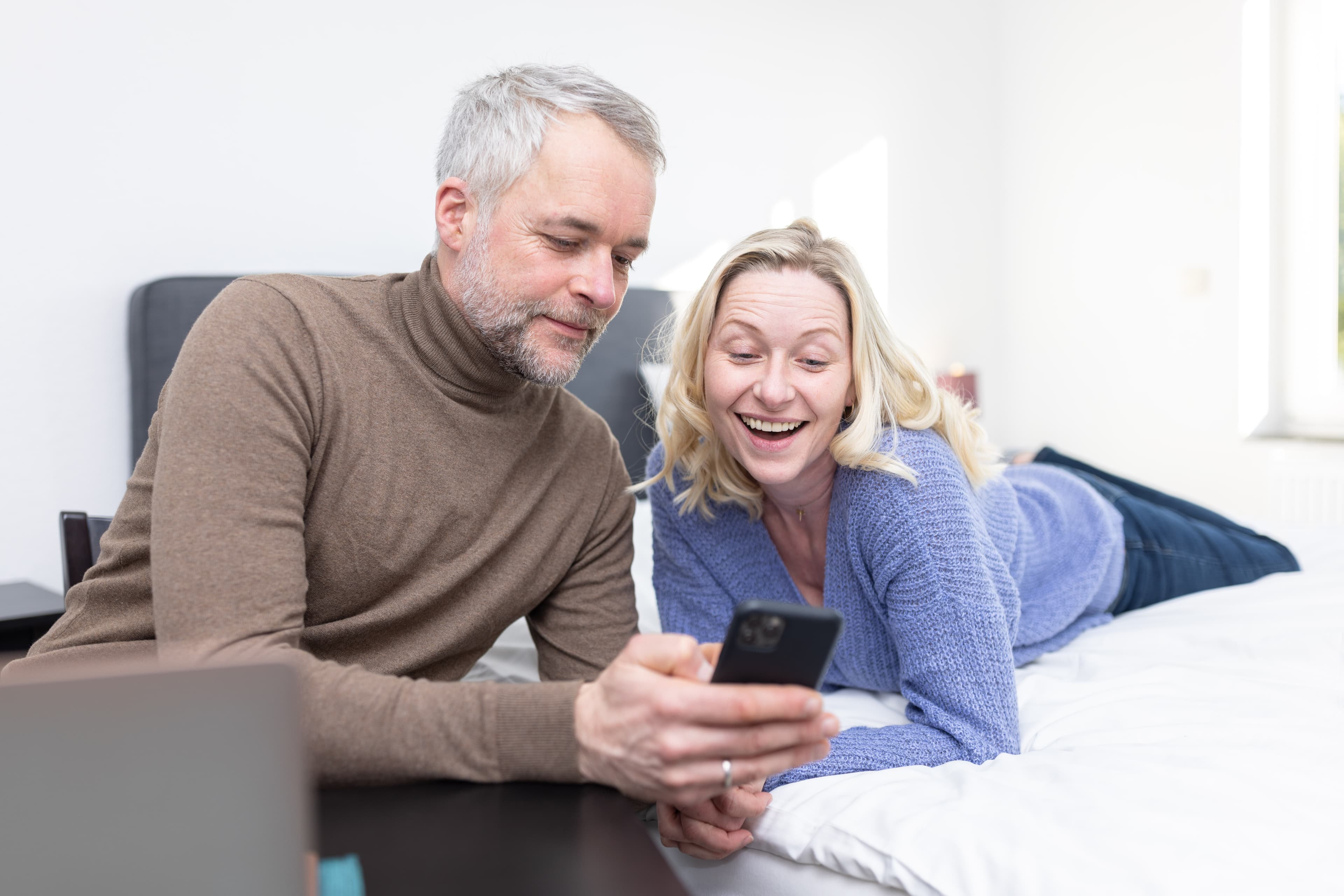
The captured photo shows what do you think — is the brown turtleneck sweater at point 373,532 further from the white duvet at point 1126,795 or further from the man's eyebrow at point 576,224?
the white duvet at point 1126,795

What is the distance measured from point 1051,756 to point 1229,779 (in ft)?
0.59

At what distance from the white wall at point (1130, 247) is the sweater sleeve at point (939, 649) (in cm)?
276

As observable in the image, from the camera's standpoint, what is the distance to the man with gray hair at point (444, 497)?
766mm

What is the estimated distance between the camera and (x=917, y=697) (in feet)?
3.76

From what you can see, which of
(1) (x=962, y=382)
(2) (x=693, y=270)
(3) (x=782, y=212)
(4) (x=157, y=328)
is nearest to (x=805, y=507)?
(4) (x=157, y=328)

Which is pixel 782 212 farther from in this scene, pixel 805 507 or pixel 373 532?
pixel 373 532

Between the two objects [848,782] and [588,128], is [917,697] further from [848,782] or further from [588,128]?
[588,128]

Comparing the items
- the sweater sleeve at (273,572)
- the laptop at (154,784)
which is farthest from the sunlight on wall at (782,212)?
the laptop at (154,784)

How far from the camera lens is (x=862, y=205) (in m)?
3.78

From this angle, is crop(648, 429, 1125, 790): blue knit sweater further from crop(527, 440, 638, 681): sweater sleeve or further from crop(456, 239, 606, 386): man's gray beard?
crop(456, 239, 606, 386): man's gray beard

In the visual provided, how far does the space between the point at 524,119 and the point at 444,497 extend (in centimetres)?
47

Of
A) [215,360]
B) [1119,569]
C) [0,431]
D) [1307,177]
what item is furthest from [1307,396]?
[0,431]

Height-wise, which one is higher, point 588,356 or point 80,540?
point 588,356

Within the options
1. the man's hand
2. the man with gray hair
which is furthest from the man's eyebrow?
the man's hand
